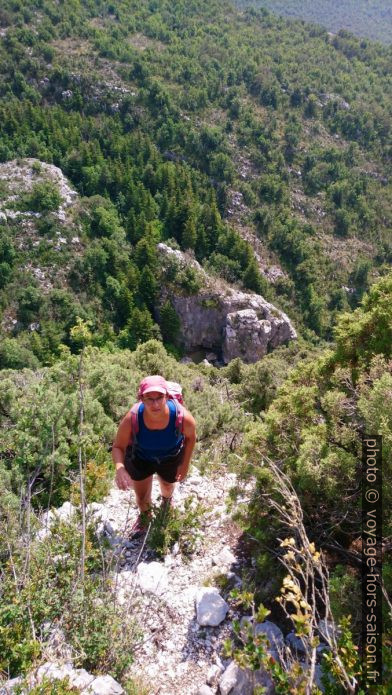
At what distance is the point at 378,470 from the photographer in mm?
3312

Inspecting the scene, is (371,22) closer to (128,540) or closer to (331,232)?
(331,232)

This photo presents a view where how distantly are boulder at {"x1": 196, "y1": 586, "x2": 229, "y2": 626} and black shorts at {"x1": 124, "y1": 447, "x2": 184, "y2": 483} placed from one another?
46.2 inches

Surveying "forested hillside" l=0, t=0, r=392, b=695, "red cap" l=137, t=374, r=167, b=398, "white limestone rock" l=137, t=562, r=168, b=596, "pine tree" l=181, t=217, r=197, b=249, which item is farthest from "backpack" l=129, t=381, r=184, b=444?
"pine tree" l=181, t=217, r=197, b=249

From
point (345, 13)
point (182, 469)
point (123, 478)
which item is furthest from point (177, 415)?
point (345, 13)

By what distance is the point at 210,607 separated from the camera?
12.5ft

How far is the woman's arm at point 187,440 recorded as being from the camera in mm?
3967

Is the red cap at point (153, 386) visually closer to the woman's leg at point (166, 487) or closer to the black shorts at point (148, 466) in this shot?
the black shorts at point (148, 466)

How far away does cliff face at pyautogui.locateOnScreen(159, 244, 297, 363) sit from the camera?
47156mm

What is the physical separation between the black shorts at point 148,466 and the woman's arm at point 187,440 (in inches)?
1.7

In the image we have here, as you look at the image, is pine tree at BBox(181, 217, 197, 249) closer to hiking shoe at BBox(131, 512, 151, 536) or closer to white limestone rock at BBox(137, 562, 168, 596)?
hiking shoe at BBox(131, 512, 151, 536)

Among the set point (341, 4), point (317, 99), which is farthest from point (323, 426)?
point (341, 4)

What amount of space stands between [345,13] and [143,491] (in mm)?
247643

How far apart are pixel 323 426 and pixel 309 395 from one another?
1.93 feet

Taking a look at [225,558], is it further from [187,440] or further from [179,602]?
[187,440]
